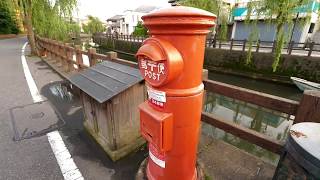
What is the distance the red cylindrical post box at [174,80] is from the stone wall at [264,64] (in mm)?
12748

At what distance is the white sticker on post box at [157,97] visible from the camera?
164cm

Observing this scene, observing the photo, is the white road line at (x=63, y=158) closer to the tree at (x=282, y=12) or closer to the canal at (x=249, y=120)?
the canal at (x=249, y=120)

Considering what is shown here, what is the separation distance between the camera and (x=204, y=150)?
2764 millimetres

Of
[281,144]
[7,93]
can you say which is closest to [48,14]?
[7,93]

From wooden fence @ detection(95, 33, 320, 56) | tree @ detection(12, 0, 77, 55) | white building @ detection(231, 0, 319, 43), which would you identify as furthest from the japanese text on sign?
wooden fence @ detection(95, 33, 320, 56)

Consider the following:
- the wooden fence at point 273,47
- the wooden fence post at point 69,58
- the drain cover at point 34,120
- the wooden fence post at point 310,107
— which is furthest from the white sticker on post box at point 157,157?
the wooden fence at point 273,47

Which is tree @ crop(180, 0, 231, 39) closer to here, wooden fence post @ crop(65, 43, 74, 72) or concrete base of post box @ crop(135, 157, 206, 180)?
wooden fence post @ crop(65, 43, 74, 72)

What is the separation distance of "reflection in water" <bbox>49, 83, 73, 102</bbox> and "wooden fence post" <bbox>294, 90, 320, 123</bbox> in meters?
5.14

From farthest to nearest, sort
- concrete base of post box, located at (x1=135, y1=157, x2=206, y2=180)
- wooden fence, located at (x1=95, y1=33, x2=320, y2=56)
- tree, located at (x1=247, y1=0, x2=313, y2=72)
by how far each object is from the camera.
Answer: wooden fence, located at (x1=95, y1=33, x2=320, y2=56) < tree, located at (x1=247, y1=0, x2=313, y2=72) < concrete base of post box, located at (x1=135, y1=157, x2=206, y2=180)

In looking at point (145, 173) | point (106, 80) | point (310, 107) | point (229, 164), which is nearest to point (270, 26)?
point (229, 164)

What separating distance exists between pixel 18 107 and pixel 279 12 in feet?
40.2

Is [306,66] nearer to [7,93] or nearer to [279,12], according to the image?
[279,12]

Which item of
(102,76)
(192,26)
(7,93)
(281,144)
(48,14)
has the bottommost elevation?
(7,93)

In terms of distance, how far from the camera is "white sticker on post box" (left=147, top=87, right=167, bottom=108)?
164 centimetres
